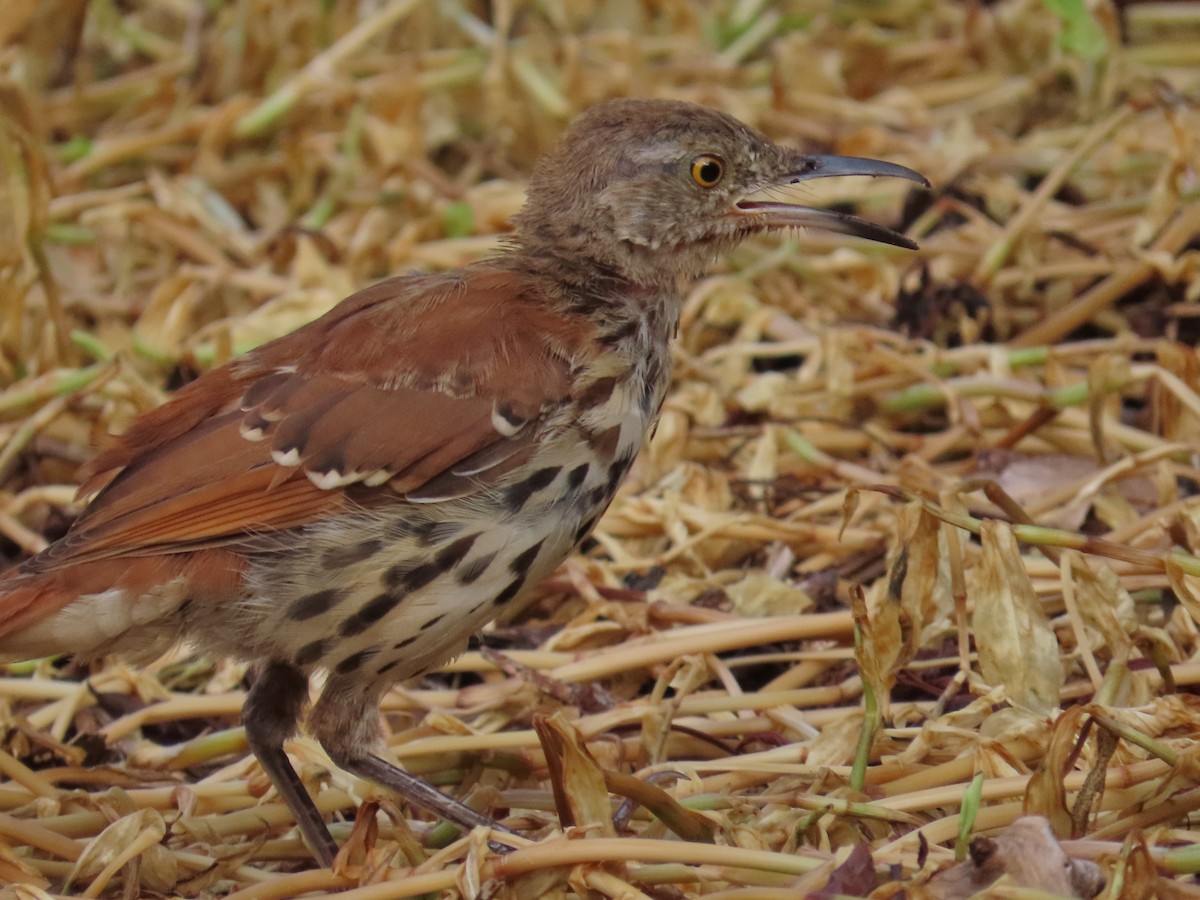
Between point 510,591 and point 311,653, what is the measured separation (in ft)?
1.21

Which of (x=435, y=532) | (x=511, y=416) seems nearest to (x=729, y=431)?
(x=511, y=416)

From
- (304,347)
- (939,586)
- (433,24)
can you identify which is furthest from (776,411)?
(433,24)

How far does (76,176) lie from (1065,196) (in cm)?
312

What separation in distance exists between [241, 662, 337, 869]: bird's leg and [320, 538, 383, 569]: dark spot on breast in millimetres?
304

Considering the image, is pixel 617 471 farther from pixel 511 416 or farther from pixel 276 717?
pixel 276 717

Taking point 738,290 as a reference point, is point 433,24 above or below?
above

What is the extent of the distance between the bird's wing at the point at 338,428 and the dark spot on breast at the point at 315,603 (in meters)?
0.13

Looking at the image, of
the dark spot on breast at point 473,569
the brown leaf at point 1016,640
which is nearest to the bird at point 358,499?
the dark spot on breast at point 473,569

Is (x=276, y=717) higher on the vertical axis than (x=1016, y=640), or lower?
lower

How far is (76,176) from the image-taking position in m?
5.75

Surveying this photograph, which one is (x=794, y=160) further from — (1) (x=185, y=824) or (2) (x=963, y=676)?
(1) (x=185, y=824)

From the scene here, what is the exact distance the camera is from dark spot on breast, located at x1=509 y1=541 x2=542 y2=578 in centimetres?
313

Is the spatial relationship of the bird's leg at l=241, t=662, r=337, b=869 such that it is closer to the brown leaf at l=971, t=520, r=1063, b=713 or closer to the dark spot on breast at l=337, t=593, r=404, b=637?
the dark spot on breast at l=337, t=593, r=404, b=637

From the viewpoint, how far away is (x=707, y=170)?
3.62 m
